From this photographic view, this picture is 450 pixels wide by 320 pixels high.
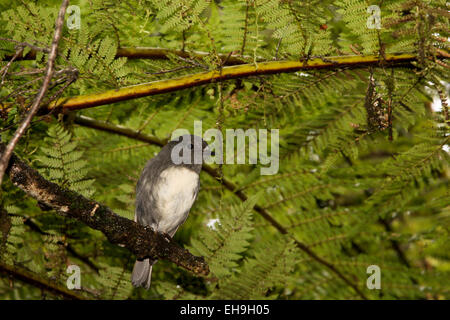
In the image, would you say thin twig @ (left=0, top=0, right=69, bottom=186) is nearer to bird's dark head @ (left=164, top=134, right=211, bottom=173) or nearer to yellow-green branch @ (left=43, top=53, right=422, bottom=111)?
yellow-green branch @ (left=43, top=53, right=422, bottom=111)

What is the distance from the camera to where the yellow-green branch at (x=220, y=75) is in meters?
1.63

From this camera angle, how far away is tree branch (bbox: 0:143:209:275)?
1.16 m

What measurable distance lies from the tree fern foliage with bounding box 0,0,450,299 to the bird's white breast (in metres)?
0.17

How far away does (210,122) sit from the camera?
241 cm

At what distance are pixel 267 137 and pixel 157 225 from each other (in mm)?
712

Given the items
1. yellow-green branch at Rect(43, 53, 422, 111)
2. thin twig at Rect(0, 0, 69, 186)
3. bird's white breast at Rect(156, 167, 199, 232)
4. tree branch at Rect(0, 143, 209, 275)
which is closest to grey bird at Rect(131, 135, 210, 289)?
bird's white breast at Rect(156, 167, 199, 232)

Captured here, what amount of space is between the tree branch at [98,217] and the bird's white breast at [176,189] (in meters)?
0.51

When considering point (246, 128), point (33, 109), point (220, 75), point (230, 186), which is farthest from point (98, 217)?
point (230, 186)

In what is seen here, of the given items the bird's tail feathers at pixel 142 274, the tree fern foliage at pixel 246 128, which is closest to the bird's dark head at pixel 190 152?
the tree fern foliage at pixel 246 128

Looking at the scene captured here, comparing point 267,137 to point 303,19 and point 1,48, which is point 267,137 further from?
point 1,48

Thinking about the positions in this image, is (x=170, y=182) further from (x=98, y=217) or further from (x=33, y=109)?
(x=33, y=109)

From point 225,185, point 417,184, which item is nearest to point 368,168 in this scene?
point 417,184

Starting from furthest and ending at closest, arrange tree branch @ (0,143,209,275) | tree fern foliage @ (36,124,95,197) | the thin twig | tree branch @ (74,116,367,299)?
tree branch @ (74,116,367,299) → tree fern foliage @ (36,124,95,197) → tree branch @ (0,143,209,275) → the thin twig
